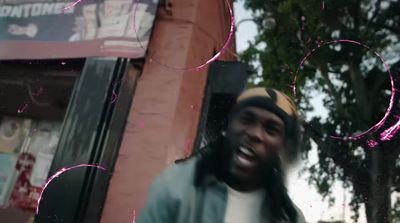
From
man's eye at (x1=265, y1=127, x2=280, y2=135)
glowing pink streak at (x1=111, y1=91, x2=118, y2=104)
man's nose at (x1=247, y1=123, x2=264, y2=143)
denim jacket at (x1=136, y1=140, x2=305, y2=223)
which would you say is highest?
glowing pink streak at (x1=111, y1=91, x2=118, y2=104)

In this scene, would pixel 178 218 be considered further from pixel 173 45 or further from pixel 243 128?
pixel 173 45

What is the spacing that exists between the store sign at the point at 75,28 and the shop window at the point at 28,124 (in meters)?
0.17

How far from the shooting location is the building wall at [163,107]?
155 inches

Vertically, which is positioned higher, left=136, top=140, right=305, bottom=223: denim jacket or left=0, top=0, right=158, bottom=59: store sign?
left=0, top=0, right=158, bottom=59: store sign

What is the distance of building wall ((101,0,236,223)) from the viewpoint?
393 cm

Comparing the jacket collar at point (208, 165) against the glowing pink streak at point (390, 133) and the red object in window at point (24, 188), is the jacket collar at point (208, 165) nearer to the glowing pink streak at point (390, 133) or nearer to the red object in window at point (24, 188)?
the red object in window at point (24, 188)

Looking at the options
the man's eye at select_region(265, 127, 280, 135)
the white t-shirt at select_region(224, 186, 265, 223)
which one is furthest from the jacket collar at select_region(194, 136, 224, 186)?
the man's eye at select_region(265, 127, 280, 135)

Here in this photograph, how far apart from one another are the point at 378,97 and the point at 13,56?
6.14m

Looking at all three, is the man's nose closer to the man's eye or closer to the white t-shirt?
the man's eye

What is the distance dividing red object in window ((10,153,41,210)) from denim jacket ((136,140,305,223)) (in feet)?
12.3

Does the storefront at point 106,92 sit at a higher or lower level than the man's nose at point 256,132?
higher

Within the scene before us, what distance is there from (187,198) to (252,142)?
1.28ft

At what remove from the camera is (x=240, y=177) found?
1982 mm

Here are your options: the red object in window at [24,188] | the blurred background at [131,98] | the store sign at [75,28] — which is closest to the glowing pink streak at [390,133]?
the blurred background at [131,98]
